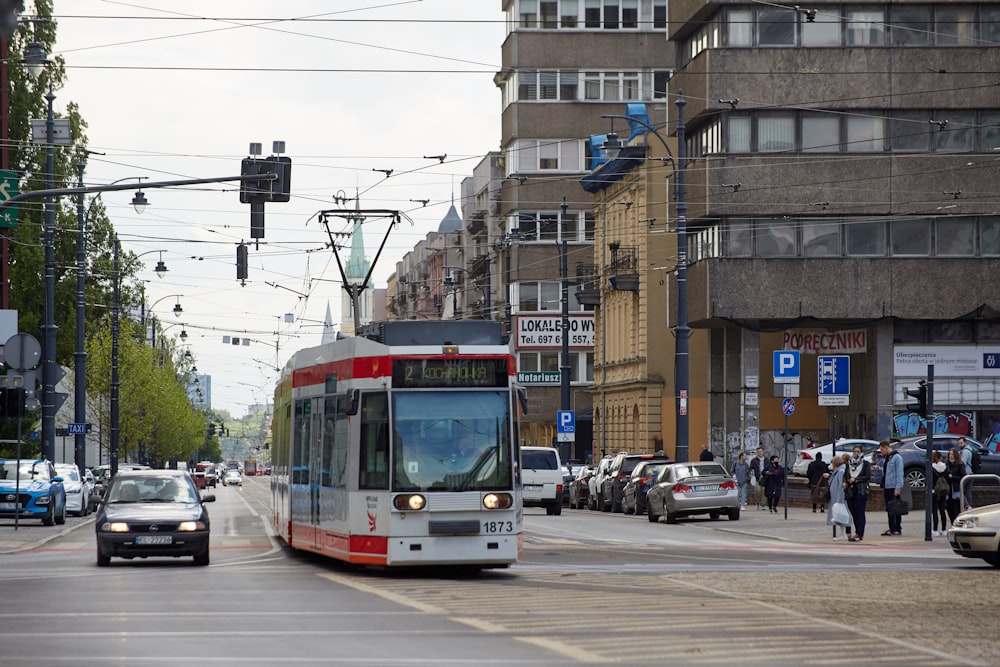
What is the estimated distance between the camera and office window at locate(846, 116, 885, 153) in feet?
181

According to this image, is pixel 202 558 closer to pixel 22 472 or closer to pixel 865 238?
pixel 22 472

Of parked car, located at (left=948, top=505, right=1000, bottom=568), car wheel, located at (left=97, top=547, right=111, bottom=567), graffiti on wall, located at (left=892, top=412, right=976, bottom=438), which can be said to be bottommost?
car wheel, located at (left=97, top=547, right=111, bottom=567)

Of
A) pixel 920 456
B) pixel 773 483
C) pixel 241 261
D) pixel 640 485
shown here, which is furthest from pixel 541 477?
pixel 241 261

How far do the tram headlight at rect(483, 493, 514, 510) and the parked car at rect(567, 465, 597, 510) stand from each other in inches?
1300

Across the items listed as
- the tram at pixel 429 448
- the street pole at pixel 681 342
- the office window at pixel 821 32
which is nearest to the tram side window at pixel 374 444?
the tram at pixel 429 448

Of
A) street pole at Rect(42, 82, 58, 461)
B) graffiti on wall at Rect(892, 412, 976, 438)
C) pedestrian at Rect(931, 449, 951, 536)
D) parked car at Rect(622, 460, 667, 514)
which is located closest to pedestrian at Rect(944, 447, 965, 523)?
pedestrian at Rect(931, 449, 951, 536)

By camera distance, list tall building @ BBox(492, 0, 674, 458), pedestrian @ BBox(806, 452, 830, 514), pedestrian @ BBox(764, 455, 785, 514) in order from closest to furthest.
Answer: pedestrian @ BBox(806, 452, 830, 514) < pedestrian @ BBox(764, 455, 785, 514) < tall building @ BBox(492, 0, 674, 458)

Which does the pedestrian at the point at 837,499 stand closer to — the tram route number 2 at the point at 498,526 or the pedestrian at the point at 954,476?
the pedestrian at the point at 954,476

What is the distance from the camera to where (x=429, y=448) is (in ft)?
69.9

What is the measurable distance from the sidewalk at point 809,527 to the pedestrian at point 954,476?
0.86 m

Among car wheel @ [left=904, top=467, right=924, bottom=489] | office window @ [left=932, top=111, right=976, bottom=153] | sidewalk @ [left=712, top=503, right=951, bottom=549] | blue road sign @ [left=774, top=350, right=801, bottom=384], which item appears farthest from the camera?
office window @ [left=932, top=111, right=976, bottom=153]

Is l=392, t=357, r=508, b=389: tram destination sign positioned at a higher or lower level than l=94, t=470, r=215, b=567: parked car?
higher

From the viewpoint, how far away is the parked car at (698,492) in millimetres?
40188

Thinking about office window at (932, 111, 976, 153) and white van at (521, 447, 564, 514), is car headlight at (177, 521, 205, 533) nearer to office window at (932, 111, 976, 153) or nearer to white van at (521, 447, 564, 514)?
white van at (521, 447, 564, 514)
